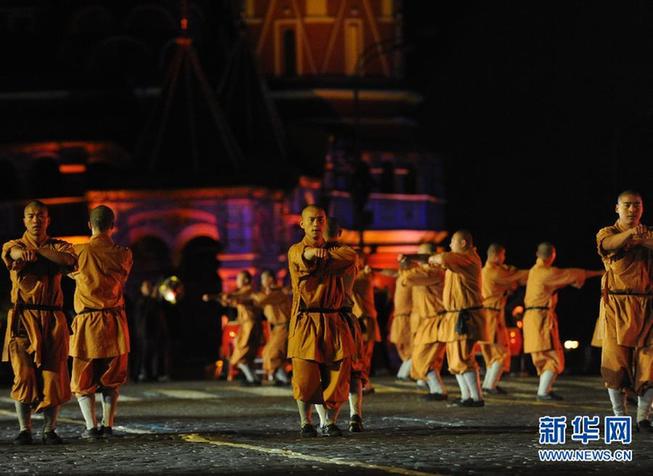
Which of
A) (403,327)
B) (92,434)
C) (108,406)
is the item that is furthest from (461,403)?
(403,327)

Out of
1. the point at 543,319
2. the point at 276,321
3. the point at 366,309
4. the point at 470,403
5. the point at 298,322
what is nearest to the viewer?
the point at 298,322

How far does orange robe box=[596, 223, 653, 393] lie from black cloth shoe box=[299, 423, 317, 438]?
9.35ft

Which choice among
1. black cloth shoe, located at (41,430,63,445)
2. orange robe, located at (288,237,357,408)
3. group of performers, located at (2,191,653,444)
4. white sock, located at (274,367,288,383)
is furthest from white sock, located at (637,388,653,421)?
white sock, located at (274,367,288,383)

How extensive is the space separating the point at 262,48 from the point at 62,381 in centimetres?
5094

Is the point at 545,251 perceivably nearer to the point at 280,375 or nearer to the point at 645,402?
the point at 645,402

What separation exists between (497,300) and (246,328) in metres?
6.45

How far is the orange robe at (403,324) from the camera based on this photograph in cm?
3091

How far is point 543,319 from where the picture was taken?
85.6 feet

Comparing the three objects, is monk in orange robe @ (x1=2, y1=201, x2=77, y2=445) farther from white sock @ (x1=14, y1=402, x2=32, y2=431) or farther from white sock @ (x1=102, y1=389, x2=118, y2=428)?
white sock @ (x1=102, y1=389, x2=118, y2=428)

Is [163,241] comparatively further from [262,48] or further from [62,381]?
[62,381]

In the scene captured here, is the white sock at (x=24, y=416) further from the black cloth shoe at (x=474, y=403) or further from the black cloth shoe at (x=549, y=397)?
the black cloth shoe at (x=549, y=397)

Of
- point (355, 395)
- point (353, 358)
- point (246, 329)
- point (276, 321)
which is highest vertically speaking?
point (276, 321)

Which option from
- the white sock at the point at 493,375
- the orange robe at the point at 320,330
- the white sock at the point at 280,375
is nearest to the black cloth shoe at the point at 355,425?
the orange robe at the point at 320,330

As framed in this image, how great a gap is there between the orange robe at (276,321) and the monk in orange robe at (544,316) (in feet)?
21.3
